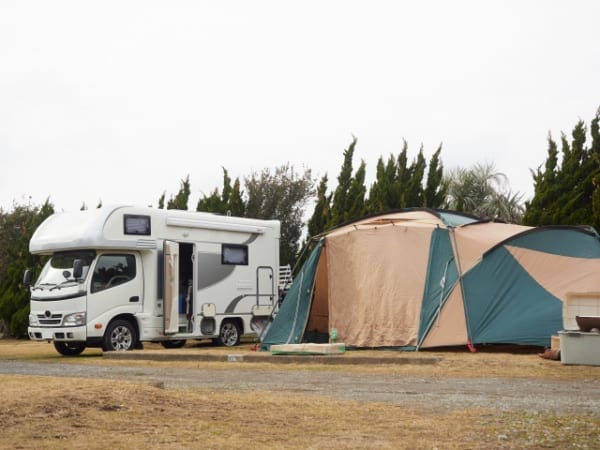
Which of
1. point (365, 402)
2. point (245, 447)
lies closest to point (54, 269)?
point (365, 402)

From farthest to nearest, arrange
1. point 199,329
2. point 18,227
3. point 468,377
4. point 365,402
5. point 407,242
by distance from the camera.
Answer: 1. point 18,227
2. point 199,329
3. point 407,242
4. point 468,377
5. point 365,402

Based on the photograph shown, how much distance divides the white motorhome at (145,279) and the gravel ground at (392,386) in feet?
12.3

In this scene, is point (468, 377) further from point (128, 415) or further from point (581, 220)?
point (581, 220)

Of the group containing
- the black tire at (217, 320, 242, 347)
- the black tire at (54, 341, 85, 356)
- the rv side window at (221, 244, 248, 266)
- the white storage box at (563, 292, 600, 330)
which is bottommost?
the black tire at (54, 341, 85, 356)

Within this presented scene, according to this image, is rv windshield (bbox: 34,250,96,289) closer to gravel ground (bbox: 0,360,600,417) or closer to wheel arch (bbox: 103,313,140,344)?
wheel arch (bbox: 103,313,140,344)

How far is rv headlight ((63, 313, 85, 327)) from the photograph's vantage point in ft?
55.8

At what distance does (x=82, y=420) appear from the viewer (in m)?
6.94

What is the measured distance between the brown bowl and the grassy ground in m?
5.61

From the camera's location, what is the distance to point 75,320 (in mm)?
17016

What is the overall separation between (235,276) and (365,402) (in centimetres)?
1197

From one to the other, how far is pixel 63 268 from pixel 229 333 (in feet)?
14.3

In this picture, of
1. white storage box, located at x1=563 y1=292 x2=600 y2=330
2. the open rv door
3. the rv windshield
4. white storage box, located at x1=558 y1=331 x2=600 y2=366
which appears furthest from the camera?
the open rv door

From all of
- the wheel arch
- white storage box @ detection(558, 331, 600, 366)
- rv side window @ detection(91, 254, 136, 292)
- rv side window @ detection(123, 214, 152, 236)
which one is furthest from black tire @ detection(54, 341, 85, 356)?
white storage box @ detection(558, 331, 600, 366)

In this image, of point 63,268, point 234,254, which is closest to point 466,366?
point 63,268
